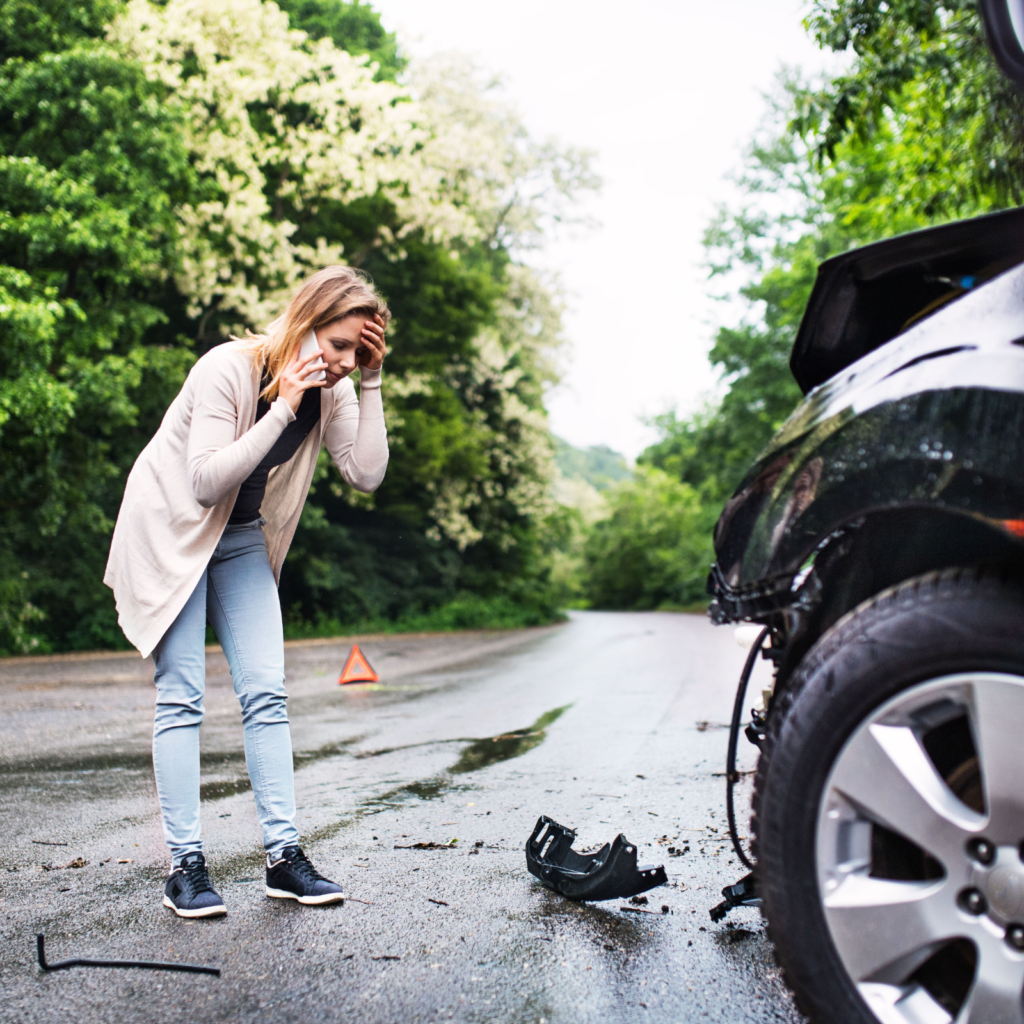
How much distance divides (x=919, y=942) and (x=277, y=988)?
1.42 m

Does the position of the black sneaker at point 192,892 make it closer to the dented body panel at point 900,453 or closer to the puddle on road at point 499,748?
the dented body panel at point 900,453

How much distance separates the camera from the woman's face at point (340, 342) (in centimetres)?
293

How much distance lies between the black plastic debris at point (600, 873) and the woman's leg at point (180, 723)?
42.3 inches

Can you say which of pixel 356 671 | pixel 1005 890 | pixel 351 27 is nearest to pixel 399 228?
pixel 351 27

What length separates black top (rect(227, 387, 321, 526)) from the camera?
9.70 feet

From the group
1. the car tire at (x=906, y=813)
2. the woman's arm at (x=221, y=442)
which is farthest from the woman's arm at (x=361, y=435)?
the car tire at (x=906, y=813)

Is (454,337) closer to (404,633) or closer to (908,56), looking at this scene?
(404,633)

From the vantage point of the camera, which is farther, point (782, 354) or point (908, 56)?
point (782, 354)

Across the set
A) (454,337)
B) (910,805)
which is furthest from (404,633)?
(910,805)

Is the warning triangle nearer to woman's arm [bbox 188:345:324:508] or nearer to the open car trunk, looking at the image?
woman's arm [bbox 188:345:324:508]

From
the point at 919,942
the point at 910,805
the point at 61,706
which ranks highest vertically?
the point at 910,805

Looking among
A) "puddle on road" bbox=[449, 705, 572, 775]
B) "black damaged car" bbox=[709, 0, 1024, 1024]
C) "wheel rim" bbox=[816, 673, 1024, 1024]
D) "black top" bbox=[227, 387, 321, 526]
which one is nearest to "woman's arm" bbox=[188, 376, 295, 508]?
"black top" bbox=[227, 387, 321, 526]

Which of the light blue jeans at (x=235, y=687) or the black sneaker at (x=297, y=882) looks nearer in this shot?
the black sneaker at (x=297, y=882)

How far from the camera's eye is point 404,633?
23.1m
